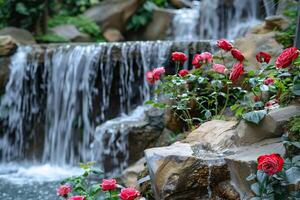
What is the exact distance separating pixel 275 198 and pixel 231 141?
69cm

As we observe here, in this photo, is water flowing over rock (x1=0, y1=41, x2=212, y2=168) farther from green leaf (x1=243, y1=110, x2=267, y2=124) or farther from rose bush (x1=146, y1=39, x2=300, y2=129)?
green leaf (x1=243, y1=110, x2=267, y2=124)

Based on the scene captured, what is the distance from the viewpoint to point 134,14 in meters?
11.4

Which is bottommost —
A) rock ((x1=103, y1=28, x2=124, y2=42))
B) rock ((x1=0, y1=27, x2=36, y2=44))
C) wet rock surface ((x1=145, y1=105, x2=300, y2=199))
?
rock ((x1=103, y1=28, x2=124, y2=42))

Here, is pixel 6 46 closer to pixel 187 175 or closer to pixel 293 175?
pixel 187 175

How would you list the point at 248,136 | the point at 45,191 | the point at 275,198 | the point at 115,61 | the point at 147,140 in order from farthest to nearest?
the point at 115,61 → the point at 147,140 → the point at 45,191 → the point at 248,136 → the point at 275,198

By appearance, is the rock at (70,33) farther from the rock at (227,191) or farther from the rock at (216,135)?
the rock at (227,191)

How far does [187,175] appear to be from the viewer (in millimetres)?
2664

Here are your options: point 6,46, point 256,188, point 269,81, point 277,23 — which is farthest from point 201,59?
point 6,46

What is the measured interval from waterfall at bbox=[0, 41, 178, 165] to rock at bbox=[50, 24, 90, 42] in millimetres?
2462

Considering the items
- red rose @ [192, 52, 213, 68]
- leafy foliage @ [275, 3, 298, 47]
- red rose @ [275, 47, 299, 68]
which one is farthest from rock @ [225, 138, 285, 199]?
leafy foliage @ [275, 3, 298, 47]

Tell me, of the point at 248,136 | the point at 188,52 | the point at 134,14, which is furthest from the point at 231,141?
the point at 134,14

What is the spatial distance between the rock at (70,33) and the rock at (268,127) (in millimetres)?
7998

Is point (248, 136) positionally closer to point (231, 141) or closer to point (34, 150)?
point (231, 141)

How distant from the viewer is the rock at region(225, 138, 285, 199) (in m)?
2.44
